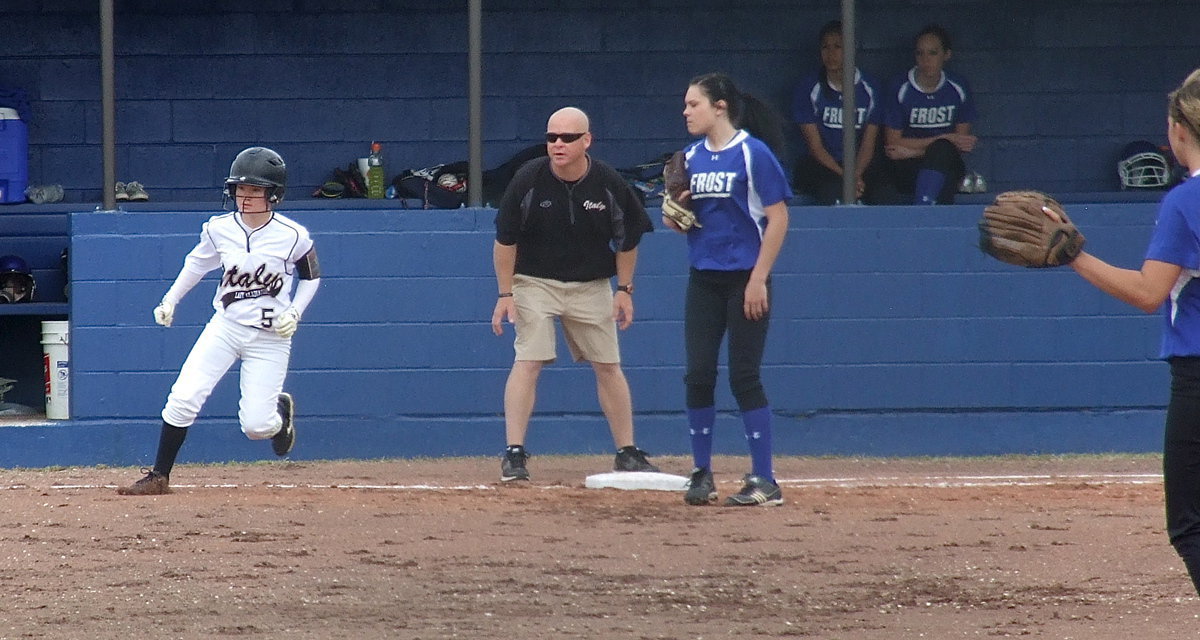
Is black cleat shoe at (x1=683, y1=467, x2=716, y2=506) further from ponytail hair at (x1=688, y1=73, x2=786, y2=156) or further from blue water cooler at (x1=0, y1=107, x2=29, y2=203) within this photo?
blue water cooler at (x1=0, y1=107, x2=29, y2=203)

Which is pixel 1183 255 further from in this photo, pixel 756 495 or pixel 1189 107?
pixel 756 495

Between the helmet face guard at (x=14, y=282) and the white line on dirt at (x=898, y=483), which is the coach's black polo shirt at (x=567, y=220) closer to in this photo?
the white line on dirt at (x=898, y=483)

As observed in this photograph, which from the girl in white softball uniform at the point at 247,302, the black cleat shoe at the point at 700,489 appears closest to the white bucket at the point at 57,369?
the girl in white softball uniform at the point at 247,302

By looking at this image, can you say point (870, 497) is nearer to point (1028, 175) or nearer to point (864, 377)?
point (864, 377)

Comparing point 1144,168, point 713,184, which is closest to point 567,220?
point 713,184

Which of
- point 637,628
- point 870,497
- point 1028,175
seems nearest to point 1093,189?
point 1028,175

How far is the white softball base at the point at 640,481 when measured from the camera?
820 cm

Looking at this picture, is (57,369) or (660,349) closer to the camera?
(57,369)

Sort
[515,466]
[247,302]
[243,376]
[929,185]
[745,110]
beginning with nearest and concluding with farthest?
[745,110]
[247,302]
[243,376]
[515,466]
[929,185]

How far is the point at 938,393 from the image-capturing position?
980 centimetres

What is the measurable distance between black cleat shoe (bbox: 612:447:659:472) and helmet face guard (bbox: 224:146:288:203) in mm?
2265

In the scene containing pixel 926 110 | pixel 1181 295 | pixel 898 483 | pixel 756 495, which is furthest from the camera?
pixel 926 110

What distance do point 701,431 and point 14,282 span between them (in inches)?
203

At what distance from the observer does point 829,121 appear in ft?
35.7
